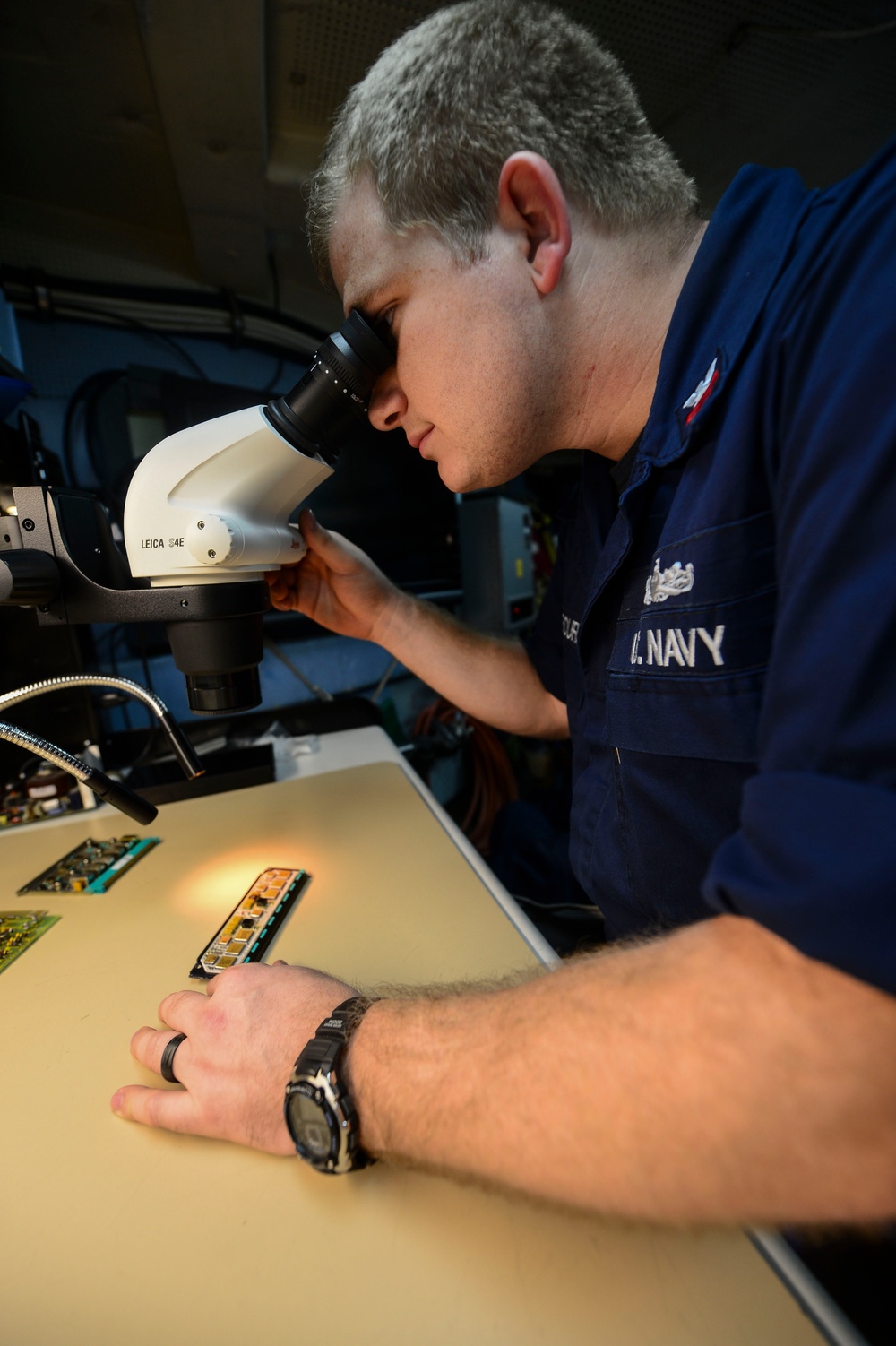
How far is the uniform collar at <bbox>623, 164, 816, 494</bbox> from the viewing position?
53 cm

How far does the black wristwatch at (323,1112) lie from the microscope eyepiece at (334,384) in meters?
0.63

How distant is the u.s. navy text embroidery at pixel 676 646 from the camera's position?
0.54 meters

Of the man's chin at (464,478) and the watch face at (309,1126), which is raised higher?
the man's chin at (464,478)

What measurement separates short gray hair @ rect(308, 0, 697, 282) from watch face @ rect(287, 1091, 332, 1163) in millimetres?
798

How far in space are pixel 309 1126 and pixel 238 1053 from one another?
87mm

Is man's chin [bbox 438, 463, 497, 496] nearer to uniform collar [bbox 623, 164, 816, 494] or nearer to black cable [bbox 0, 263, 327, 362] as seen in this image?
uniform collar [bbox 623, 164, 816, 494]

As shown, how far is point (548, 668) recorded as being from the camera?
1.13m

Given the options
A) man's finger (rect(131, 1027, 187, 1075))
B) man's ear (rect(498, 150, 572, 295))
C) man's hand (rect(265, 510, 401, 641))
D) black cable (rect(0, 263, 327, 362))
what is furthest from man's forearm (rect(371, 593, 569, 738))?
black cable (rect(0, 263, 327, 362))

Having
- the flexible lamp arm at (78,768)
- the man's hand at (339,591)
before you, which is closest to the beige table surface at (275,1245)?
the flexible lamp arm at (78,768)

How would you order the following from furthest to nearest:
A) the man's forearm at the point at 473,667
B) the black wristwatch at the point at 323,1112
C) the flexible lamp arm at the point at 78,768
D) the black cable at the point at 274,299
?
the black cable at the point at 274,299
the man's forearm at the point at 473,667
the flexible lamp arm at the point at 78,768
the black wristwatch at the point at 323,1112

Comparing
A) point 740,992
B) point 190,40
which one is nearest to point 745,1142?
point 740,992

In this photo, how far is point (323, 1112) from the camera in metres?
0.42

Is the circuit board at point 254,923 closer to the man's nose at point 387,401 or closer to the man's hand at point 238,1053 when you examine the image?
the man's hand at point 238,1053

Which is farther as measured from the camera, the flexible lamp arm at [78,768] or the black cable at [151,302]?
the black cable at [151,302]
